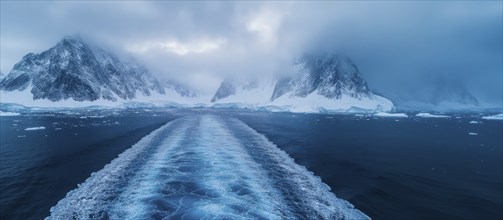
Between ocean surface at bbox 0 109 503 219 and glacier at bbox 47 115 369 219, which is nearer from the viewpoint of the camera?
glacier at bbox 47 115 369 219

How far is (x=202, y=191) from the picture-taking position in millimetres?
16047

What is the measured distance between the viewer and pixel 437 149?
35.2 meters

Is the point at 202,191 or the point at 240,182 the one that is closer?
the point at 202,191

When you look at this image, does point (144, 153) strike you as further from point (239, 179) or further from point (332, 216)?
point (332, 216)

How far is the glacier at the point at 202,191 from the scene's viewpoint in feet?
43.4

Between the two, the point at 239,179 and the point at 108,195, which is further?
the point at 239,179

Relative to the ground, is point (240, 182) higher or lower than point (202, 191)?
higher

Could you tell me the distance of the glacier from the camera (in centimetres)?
1323

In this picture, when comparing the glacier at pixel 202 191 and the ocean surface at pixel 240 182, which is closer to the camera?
the glacier at pixel 202 191

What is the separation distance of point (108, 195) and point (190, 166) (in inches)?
275

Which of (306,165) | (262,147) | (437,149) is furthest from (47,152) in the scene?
(437,149)

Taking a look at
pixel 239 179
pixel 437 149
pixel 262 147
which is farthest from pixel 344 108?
pixel 239 179

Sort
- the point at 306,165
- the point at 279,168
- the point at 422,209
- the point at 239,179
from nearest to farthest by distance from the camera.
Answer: the point at 422,209 < the point at 239,179 < the point at 279,168 < the point at 306,165

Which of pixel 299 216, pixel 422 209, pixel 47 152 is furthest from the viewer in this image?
pixel 47 152
